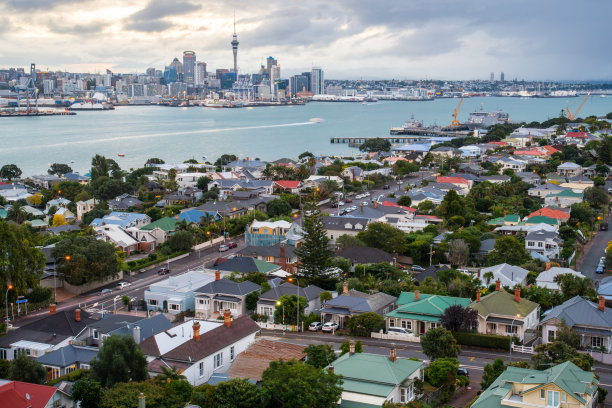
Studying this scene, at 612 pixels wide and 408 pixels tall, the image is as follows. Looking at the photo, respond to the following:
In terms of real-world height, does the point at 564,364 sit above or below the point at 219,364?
above

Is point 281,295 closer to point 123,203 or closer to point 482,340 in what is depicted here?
point 482,340

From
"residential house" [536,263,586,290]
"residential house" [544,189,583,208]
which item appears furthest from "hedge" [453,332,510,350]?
"residential house" [544,189,583,208]

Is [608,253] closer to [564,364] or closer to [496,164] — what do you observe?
[564,364]

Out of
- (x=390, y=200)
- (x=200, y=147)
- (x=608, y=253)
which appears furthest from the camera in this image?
(x=200, y=147)

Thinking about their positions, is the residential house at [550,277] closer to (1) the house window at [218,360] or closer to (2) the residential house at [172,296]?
(2) the residential house at [172,296]

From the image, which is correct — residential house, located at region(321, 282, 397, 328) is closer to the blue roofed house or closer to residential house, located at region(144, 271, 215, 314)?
residential house, located at region(144, 271, 215, 314)

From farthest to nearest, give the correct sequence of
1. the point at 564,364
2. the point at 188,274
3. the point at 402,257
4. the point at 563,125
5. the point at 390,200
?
the point at 563,125
the point at 390,200
the point at 402,257
the point at 188,274
the point at 564,364

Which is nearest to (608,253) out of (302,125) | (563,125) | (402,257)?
(402,257)
